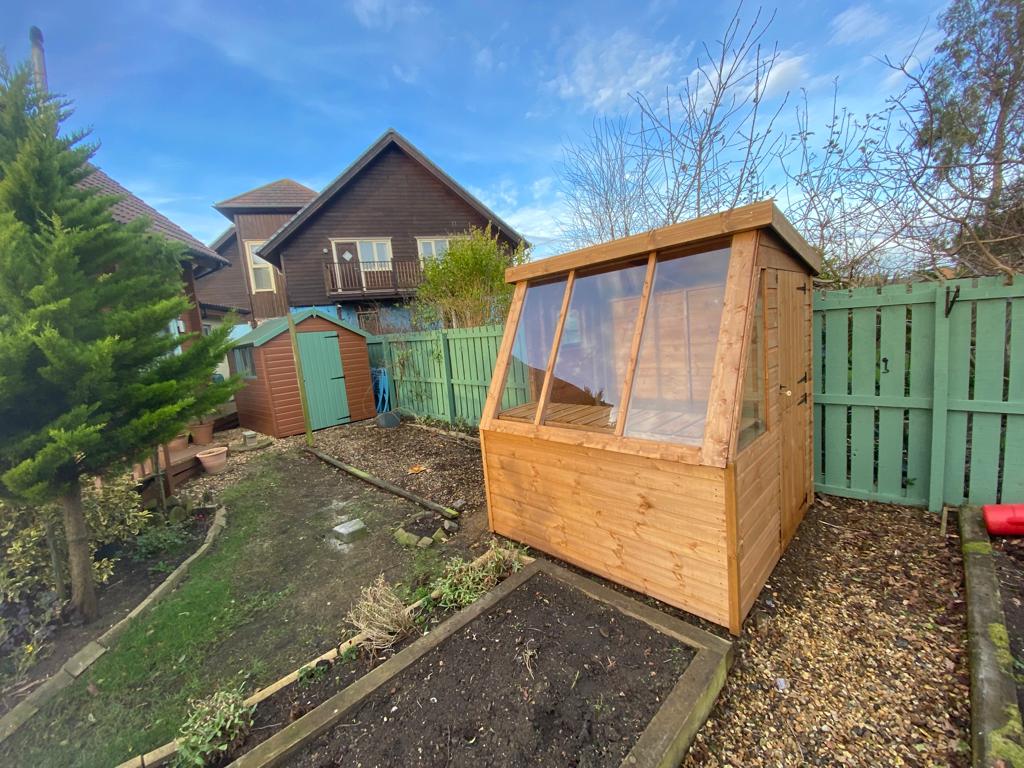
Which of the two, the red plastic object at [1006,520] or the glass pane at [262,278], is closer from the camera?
the red plastic object at [1006,520]

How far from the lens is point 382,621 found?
2264 mm

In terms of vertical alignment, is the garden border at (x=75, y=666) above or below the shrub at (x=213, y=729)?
below

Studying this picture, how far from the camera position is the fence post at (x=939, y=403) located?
282 centimetres

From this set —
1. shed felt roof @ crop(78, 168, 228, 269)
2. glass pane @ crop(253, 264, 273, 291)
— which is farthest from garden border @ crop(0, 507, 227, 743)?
glass pane @ crop(253, 264, 273, 291)

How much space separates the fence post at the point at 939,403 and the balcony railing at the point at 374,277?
1254 cm

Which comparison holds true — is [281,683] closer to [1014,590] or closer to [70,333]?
[70,333]

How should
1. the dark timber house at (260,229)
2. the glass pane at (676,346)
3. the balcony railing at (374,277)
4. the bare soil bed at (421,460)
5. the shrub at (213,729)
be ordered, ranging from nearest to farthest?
the shrub at (213,729) < the glass pane at (676,346) < the bare soil bed at (421,460) < the balcony railing at (374,277) < the dark timber house at (260,229)

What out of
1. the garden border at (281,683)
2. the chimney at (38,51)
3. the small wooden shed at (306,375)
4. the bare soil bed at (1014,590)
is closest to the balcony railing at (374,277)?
the small wooden shed at (306,375)

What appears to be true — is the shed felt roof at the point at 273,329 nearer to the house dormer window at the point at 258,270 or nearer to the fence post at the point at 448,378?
the fence post at the point at 448,378

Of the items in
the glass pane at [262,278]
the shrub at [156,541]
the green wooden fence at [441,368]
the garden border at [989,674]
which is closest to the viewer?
the garden border at [989,674]

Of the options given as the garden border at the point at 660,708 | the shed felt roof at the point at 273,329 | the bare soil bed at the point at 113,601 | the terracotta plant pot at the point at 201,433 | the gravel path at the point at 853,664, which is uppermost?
the shed felt roof at the point at 273,329

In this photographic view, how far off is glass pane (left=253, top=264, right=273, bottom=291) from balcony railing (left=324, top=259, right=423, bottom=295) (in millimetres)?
5313

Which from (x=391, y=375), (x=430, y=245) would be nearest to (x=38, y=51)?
(x=391, y=375)

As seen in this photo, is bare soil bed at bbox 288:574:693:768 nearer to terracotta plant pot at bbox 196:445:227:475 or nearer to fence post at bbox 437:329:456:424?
fence post at bbox 437:329:456:424
